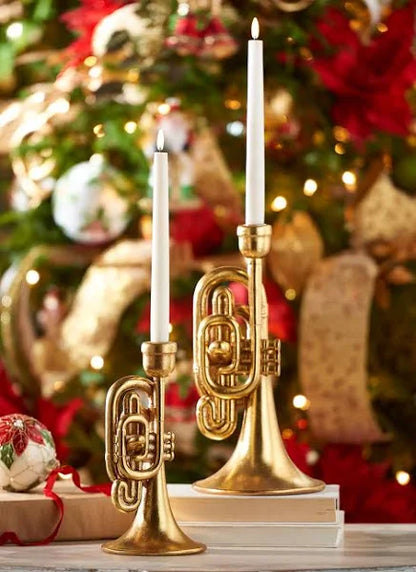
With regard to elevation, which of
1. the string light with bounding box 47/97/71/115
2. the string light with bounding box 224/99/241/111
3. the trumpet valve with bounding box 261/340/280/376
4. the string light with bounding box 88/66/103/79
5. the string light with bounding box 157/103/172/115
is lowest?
the trumpet valve with bounding box 261/340/280/376

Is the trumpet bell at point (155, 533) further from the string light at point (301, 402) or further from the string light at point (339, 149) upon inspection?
the string light at point (339, 149)

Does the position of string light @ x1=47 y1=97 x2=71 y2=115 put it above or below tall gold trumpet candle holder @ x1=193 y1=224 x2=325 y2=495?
above

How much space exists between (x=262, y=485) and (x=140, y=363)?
1.01m

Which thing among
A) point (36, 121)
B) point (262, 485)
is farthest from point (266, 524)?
point (36, 121)

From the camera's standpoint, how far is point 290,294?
226 cm

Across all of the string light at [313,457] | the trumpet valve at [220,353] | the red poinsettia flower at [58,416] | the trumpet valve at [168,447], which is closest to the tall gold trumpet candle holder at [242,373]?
the trumpet valve at [220,353]

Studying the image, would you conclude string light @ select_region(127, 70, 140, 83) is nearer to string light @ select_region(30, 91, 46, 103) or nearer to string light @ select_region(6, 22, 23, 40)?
string light @ select_region(30, 91, 46, 103)

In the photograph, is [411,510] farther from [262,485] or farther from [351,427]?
[262,485]

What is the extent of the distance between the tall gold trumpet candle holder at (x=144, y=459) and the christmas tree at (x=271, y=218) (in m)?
1.00

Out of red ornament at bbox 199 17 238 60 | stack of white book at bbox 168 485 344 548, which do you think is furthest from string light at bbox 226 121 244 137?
stack of white book at bbox 168 485 344 548

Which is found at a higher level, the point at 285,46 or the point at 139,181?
the point at 285,46

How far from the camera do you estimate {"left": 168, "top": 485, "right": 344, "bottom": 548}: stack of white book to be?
1218 millimetres

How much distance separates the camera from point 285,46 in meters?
2.30

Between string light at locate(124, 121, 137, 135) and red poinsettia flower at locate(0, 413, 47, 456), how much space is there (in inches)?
41.0
